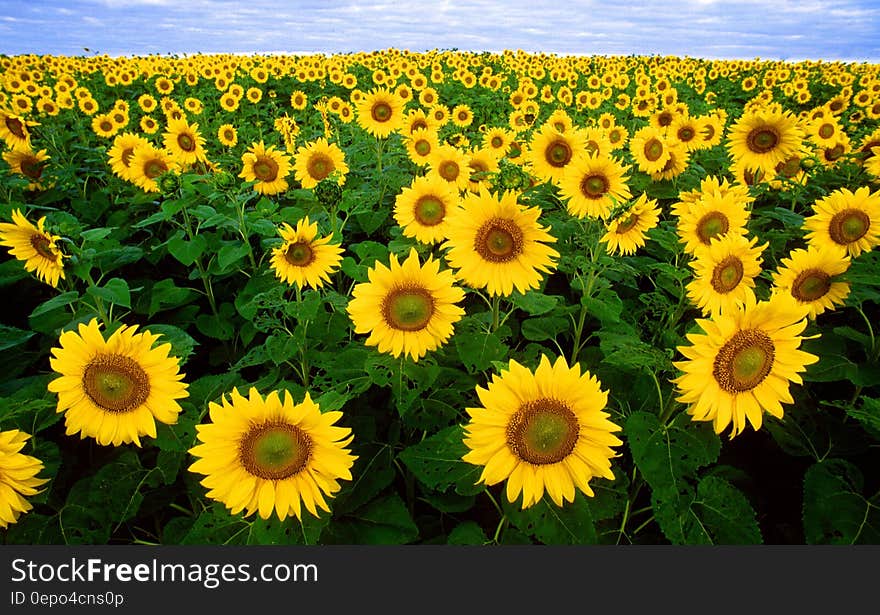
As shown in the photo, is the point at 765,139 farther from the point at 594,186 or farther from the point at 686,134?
the point at 594,186

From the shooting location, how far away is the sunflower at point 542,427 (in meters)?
1.62

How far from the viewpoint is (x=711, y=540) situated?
189 centimetres

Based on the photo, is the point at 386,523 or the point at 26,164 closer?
the point at 386,523

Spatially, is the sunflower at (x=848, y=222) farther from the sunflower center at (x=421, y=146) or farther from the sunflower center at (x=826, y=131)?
the sunflower center at (x=826, y=131)

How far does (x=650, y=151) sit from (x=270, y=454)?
15.2 feet

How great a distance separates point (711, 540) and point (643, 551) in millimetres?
290

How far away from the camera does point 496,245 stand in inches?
94.3

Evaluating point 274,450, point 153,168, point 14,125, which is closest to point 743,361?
point 274,450

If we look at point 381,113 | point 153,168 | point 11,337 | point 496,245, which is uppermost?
point 381,113

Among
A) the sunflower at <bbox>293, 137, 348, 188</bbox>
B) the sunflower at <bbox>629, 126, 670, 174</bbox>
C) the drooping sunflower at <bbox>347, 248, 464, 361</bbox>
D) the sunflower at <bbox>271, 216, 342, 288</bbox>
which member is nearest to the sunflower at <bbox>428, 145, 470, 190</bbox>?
the sunflower at <bbox>293, 137, 348, 188</bbox>

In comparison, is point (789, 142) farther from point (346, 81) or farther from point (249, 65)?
point (249, 65)

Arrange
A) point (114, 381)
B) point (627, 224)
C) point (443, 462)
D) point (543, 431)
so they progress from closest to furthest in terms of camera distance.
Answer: point (543, 431) < point (114, 381) < point (443, 462) < point (627, 224)

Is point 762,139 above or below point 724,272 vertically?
above

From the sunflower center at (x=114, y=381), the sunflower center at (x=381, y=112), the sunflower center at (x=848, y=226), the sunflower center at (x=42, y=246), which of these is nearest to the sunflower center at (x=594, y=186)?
the sunflower center at (x=848, y=226)
